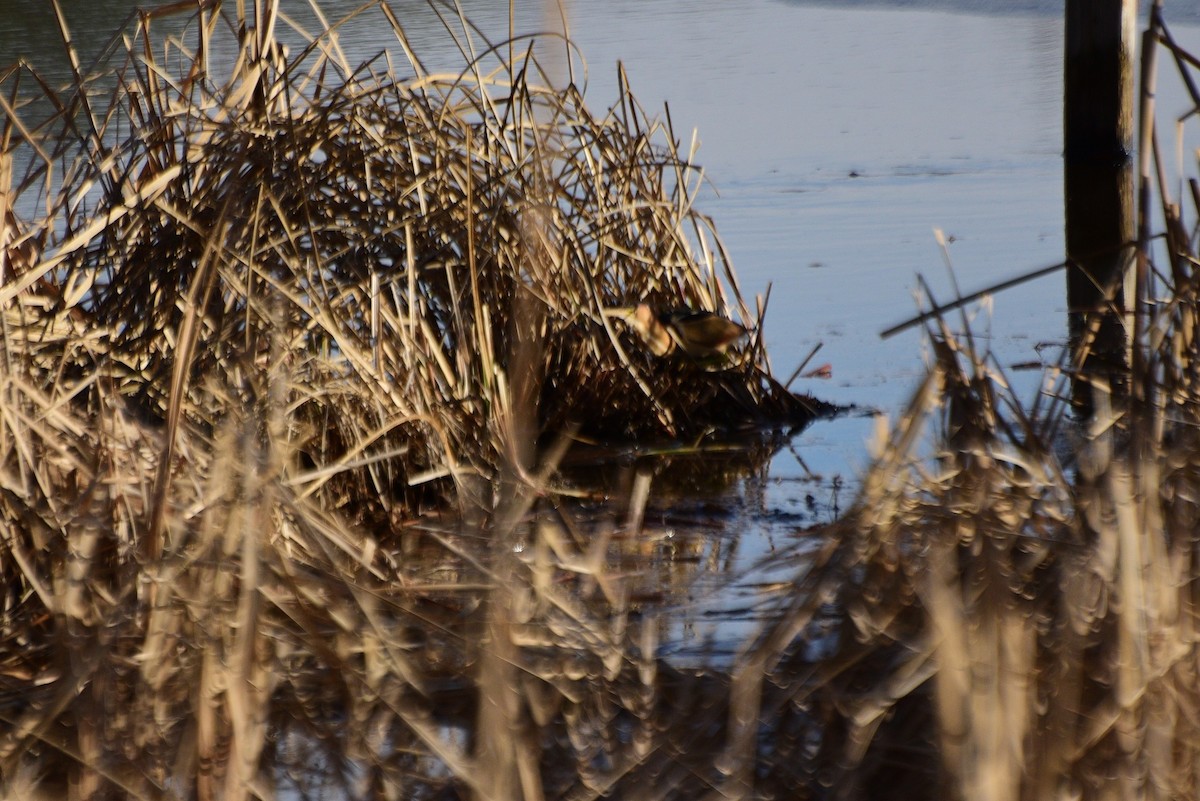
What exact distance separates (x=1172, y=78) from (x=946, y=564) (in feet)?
21.5

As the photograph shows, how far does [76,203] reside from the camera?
120 inches

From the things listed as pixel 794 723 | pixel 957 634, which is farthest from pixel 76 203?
pixel 957 634

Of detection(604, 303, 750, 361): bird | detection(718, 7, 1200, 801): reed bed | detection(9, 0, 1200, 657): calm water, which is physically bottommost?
detection(718, 7, 1200, 801): reed bed

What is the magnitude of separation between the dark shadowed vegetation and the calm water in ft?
1.01

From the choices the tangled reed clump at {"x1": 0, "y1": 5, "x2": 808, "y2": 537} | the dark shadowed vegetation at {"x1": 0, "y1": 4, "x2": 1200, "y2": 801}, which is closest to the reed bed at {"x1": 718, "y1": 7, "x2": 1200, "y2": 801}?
the dark shadowed vegetation at {"x1": 0, "y1": 4, "x2": 1200, "y2": 801}

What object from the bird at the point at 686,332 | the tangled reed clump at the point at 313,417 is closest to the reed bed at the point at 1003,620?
the tangled reed clump at the point at 313,417

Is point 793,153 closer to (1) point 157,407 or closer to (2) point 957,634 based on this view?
(1) point 157,407

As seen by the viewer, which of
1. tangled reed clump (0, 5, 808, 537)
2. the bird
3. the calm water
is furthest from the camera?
the calm water

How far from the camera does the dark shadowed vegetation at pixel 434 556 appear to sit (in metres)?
1.52

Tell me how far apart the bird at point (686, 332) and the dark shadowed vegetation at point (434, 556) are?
1.19ft

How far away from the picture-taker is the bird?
3.45 m

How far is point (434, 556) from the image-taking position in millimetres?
2881

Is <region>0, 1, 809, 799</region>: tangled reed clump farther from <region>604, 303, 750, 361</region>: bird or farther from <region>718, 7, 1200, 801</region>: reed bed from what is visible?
<region>718, 7, 1200, 801</region>: reed bed

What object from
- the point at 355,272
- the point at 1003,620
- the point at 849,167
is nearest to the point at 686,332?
the point at 355,272
